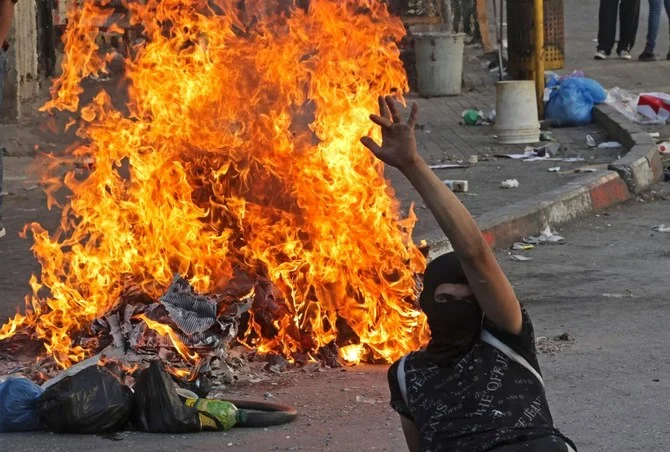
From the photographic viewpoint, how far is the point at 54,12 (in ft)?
59.9

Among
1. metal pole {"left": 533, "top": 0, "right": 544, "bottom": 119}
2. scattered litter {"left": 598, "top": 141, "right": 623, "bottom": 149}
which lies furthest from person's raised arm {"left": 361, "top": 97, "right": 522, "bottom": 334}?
metal pole {"left": 533, "top": 0, "right": 544, "bottom": 119}

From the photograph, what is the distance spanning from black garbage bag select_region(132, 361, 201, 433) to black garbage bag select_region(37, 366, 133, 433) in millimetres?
55

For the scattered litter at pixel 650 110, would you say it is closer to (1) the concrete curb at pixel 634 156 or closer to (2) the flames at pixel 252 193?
(1) the concrete curb at pixel 634 156

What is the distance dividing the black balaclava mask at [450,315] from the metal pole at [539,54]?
12.5 meters

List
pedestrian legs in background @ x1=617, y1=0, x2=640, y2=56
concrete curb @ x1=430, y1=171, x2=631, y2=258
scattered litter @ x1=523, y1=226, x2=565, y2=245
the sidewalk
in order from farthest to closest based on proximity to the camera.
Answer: pedestrian legs in background @ x1=617, y1=0, x2=640, y2=56, the sidewalk, scattered litter @ x1=523, y1=226, x2=565, y2=245, concrete curb @ x1=430, y1=171, x2=631, y2=258

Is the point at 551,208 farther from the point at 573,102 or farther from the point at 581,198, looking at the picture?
the point at 573,102

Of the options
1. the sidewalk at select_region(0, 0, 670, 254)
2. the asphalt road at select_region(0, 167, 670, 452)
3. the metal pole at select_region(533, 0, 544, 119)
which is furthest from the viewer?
the metal pole at select_region(533, 0, 544, 119)

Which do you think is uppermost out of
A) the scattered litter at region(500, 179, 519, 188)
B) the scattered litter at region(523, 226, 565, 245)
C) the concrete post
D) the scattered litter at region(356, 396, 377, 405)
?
the concrete post

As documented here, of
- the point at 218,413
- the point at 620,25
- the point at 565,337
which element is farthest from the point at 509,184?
the point at 620,25

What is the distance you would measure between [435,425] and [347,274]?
132 inches

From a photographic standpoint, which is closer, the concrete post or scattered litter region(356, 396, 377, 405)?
scattered litter region(356, 396, 377, 405)

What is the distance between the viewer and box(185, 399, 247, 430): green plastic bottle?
5715 millimetres

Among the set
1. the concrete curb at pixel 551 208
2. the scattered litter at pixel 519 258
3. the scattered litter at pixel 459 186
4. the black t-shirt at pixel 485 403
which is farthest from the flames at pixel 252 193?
the scattered litter at pixel 459 186

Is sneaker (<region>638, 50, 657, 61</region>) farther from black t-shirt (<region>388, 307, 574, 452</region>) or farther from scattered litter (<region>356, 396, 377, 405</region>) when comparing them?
black t-shirt (<region>388, 307, 574, 452</region>)
